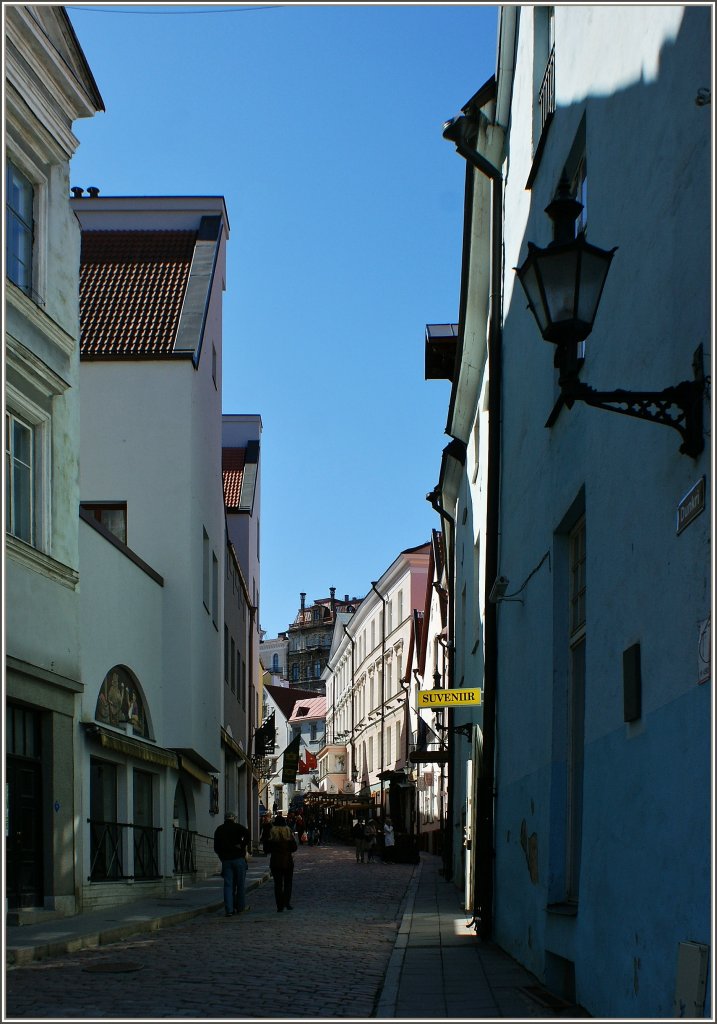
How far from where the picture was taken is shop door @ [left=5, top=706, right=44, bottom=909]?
14.5 m

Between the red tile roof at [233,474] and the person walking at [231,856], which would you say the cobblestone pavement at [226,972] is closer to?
the person walking at [231,856]

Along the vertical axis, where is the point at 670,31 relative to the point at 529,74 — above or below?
below

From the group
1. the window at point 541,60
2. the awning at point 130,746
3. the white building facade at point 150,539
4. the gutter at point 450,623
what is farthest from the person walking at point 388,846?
the window at point 541,60

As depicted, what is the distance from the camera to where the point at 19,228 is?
15336 mm

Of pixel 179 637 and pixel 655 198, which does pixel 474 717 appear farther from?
pixel 655 198

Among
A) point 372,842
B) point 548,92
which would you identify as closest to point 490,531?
point 548,92

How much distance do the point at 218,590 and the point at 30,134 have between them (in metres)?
15.9

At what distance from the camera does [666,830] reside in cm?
574

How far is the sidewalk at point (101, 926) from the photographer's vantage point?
11895 millimetres

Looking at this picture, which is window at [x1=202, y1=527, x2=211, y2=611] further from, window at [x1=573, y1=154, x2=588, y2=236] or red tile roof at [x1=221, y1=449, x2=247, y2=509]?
window at [x1=573, y1=154, x2=588, y2=236]

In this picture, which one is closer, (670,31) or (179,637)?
(670,31)

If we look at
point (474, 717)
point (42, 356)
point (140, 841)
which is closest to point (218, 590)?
point (140, 841)

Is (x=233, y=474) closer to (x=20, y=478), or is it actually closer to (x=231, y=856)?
(x=231, y=856)

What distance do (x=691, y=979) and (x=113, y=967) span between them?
7101 millimetres
